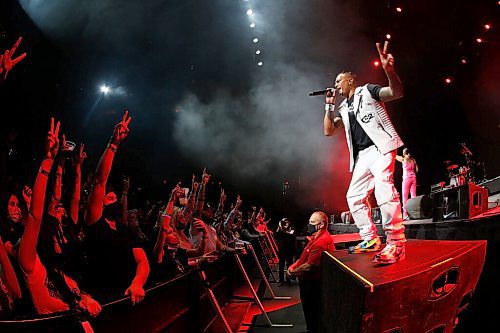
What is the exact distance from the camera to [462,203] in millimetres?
4180

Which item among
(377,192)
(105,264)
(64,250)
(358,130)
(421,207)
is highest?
(358,130)

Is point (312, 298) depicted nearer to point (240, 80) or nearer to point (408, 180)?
point (408, 180)

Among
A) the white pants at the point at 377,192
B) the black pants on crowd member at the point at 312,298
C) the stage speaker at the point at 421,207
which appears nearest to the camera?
the white pants at the point at 377,192

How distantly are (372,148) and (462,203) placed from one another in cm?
147

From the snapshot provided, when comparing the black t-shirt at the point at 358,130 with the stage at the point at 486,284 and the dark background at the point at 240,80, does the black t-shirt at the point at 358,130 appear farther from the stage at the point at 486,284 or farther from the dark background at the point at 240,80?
the dark background at the point at 240,80

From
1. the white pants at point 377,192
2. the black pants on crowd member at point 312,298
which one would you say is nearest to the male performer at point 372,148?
the white pants at point 377,192

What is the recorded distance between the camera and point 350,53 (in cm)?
1273

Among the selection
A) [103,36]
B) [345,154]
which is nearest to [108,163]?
[103,36]

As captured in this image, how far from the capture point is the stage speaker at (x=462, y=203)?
4094 millimetres

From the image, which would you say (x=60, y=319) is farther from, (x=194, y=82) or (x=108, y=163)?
(x=194, y=82)

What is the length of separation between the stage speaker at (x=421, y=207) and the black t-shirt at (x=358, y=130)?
103 inches

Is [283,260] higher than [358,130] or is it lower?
lower

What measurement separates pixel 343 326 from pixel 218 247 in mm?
5030

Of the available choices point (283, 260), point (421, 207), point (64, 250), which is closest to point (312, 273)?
point (64, 250)
